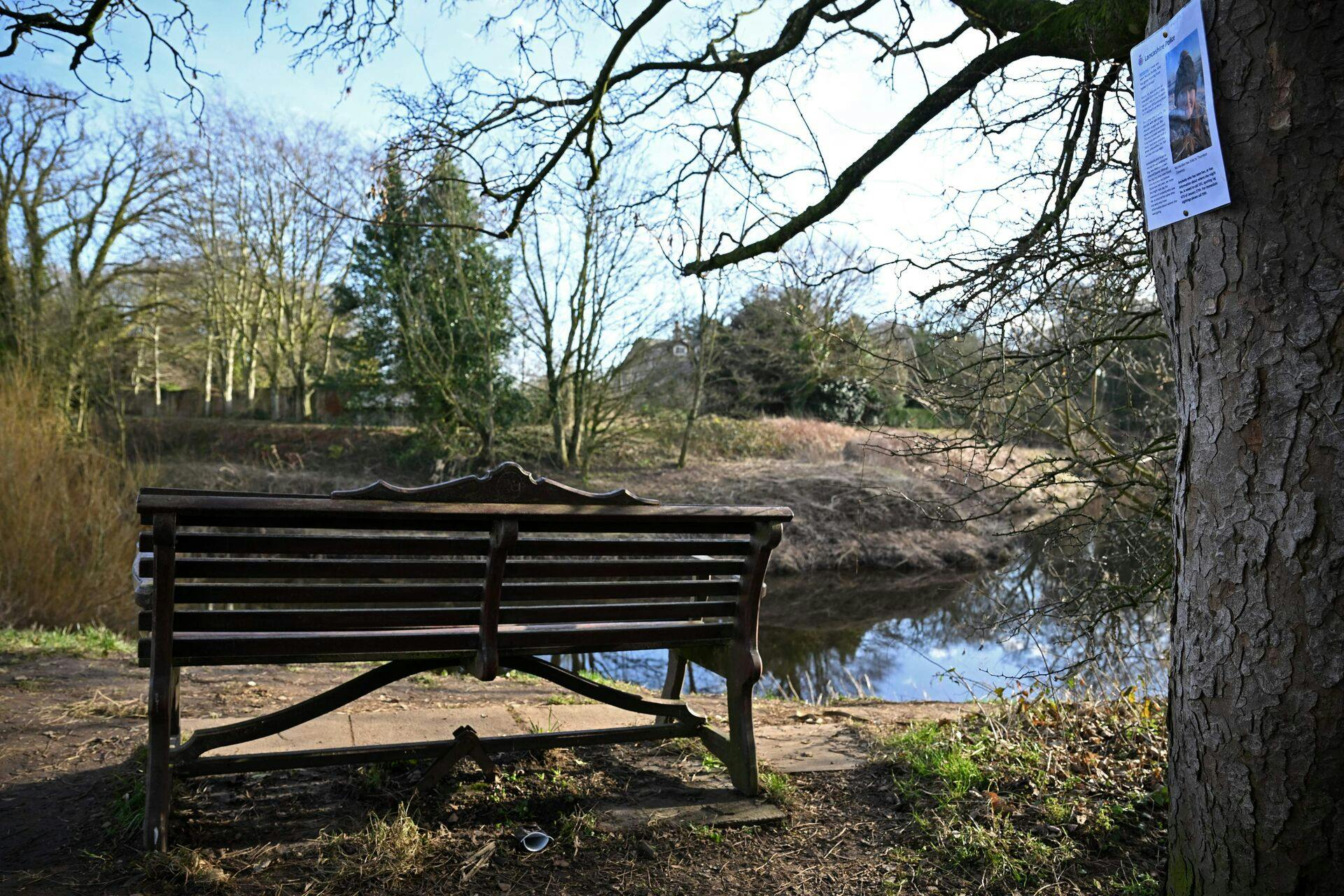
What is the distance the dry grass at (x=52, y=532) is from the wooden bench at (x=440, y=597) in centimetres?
575

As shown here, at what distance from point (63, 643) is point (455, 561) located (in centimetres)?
468

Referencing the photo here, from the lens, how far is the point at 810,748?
14.2 ft

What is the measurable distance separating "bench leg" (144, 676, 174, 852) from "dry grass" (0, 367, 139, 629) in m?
6.38

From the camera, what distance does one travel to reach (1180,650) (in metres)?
2.59

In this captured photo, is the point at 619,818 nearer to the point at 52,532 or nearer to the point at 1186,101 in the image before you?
the point at 1186,101

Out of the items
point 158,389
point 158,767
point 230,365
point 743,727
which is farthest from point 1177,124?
point 158,389

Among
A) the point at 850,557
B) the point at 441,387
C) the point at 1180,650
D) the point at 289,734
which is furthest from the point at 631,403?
the point at 1180,650

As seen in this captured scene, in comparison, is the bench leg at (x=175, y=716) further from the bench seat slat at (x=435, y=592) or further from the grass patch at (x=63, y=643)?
the grass patch at (x=63, y=643)

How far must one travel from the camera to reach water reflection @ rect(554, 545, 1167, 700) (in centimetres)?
568

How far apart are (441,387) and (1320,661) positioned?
642 inches

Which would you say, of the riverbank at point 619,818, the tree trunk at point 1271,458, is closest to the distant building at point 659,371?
the riverbank at point 619,818

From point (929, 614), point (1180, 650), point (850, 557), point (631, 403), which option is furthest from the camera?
point (631, 403)

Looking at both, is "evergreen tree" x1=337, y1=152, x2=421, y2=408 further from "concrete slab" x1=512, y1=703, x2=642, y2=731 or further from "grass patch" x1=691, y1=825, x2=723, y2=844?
"grass patch" x1=691, y1=825, x2=723, y2=844

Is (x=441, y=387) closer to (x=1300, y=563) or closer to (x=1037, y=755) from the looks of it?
(x=1037, y=755)
